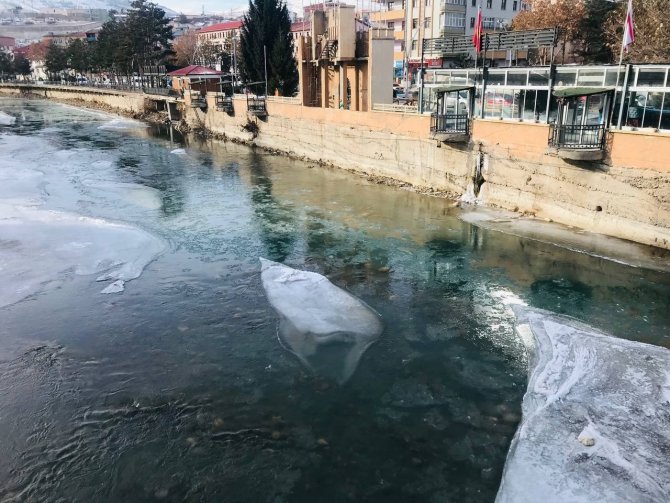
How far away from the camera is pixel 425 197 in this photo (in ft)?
74.9

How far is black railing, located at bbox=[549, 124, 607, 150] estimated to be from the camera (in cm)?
1662

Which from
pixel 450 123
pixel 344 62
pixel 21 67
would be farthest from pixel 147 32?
pixel 21 67

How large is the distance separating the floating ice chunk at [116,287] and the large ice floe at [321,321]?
354 cm

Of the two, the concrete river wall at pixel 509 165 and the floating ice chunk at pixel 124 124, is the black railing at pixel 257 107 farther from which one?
the floating ice chunk at pixel 124 124

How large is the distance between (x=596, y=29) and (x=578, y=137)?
18.8 metres

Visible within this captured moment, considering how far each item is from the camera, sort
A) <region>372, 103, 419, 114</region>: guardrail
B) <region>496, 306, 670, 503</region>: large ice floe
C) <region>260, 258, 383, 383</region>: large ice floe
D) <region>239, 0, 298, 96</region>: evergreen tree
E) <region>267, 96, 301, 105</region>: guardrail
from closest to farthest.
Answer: <region>496, 306, 670, 503</region>: large ice floe
<region>260, 258, 383, 383</region>: large ice floe
<region>372, 103, 419, 114</region>: guardrail
<region>267, 96, 301, 105</region>: guardrail
<region>239, 0, 298, 96</region>: evergreen tree

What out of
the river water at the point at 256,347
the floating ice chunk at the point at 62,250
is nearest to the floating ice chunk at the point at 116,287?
the river water at the point at 256,347

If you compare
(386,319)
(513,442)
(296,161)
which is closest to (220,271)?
(386,319)

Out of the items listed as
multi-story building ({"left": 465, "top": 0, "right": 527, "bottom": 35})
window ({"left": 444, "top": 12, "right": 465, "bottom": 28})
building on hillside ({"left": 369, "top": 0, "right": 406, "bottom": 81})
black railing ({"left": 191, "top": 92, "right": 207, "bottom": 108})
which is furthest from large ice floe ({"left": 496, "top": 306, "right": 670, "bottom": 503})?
building on hillside ({"left": 369, "top": 0, "right": 406, "bottom": 81})

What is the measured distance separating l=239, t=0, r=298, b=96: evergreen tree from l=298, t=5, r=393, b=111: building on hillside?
310 inches

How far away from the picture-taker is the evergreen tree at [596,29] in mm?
31531

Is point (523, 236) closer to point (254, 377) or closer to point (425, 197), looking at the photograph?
point (425, 197)

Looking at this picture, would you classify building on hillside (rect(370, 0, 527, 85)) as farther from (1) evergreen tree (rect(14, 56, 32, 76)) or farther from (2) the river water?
(1) evergreen tree (rect(14, 56, 32, 76))

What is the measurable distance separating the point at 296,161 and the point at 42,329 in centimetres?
2218
